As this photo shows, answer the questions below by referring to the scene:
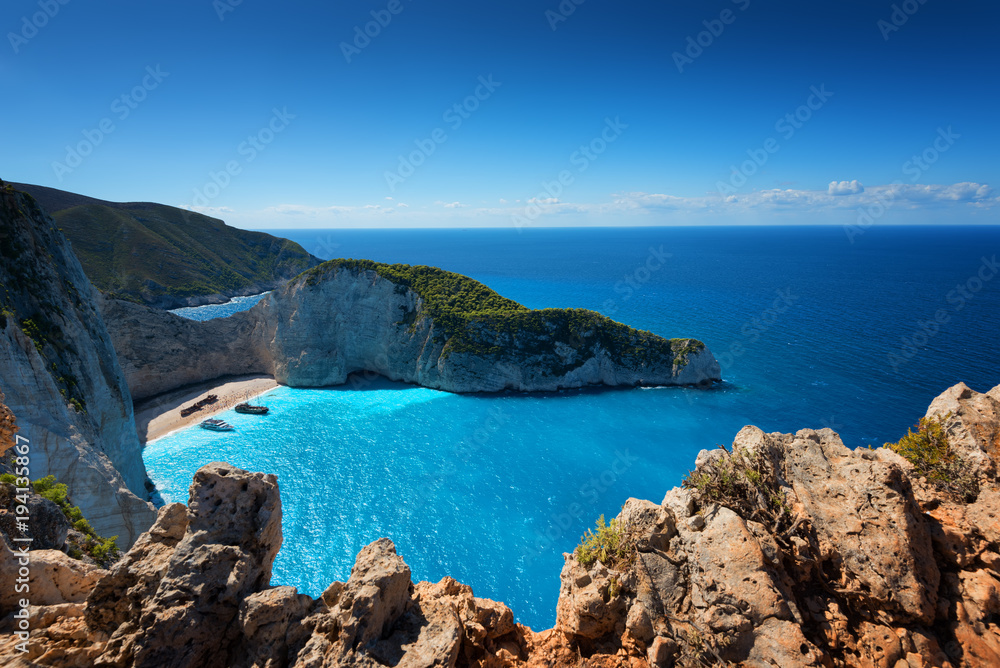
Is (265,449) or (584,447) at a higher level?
(265,449)

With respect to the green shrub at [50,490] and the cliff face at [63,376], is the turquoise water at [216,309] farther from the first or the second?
the green shrub at [50,490]

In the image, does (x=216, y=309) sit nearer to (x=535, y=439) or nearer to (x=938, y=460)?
(x=535, y=439)

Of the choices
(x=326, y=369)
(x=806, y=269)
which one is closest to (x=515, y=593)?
(x=326, y=369)

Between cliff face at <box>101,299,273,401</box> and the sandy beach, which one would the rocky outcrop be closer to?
cliff face at <box>101,299,273,401</box>

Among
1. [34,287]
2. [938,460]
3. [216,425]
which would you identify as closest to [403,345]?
[216,425]

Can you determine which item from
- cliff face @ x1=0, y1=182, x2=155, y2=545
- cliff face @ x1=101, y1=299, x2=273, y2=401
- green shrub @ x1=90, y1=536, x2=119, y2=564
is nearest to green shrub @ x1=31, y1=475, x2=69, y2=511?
Answer: green shrub @ x1=90, y1=536, x2=119, y2=564

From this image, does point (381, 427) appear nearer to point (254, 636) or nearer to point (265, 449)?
point (265, 449)
